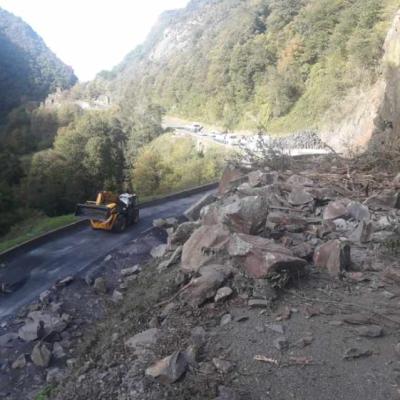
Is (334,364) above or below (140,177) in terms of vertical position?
above

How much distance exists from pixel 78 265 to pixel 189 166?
80.9 ft

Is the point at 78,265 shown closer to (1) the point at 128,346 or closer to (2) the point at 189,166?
(1) the point at 128,346

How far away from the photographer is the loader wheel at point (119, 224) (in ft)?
50.4

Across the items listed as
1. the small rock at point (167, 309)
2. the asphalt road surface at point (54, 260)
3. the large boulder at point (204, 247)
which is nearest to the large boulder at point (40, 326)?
the asphalt road surface at point (54, 260)

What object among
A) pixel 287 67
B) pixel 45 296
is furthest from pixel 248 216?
pixel 287 67

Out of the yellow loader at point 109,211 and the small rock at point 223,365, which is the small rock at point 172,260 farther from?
the yellow loader at point 109,211

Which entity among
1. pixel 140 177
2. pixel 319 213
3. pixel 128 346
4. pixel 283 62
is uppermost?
pixel 283 62

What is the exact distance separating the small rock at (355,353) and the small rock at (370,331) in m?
0.28

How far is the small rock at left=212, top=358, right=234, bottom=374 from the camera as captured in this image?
4.83 m

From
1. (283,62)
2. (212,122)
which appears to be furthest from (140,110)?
(283,62)

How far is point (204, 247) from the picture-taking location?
23.9 feet

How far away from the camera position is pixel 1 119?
8269cm

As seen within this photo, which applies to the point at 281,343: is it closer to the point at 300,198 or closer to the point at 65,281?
the point at 300,198

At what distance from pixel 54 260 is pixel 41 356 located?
5.56 metres
